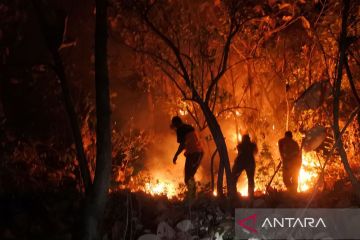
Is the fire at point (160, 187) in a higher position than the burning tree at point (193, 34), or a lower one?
lower

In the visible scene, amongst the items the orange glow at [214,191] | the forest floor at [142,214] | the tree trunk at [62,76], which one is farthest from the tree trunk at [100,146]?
the orange glow at [214,191]

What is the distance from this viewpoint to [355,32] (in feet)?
36.0

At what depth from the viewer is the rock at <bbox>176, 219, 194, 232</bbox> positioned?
28.9ft

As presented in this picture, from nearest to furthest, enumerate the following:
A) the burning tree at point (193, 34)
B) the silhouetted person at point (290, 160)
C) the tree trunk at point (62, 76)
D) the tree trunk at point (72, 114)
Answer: the tree trunk at point (62, 76) → the tree trunk at point (72, 114) → the burning tree at point (193, 34) → the silhouetted person at point (290, 160)

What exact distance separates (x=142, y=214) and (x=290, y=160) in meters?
3.98

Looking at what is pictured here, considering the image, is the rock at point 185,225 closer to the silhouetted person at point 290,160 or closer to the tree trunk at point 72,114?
the tree trunk at point 72,114

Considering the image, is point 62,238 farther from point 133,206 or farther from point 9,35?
point 9,35

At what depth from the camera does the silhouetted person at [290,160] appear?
39.3ft

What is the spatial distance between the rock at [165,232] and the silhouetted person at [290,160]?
4024mm

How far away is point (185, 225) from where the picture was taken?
29.2ft

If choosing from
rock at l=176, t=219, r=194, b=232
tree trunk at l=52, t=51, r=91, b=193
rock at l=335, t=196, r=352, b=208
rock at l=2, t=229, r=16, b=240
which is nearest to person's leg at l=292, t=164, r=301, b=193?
rock at l=335, t=196, r=352, b=208

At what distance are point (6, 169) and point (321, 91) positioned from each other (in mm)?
6832

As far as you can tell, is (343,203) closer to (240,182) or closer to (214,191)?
(214,191)

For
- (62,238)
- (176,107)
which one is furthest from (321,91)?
(62,238)
